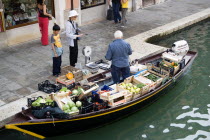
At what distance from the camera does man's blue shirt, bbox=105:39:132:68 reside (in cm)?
816

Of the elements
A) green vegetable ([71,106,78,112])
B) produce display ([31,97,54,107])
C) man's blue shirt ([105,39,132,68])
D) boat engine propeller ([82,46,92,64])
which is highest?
man's blue shirt ([105,39,132,68])

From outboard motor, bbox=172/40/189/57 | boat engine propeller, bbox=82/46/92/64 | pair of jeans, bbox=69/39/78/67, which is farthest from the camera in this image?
outboard motor, bbox=172/40/189/57

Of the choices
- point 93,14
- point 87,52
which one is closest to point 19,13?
point 87,52

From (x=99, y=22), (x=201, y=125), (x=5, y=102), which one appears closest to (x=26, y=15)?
(x=99, y=22)

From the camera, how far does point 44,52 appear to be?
1120 cm

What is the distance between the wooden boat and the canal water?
23 centimetres

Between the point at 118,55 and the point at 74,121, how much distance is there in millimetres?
2044

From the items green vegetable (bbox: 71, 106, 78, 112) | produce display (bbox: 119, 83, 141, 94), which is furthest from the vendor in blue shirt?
green vegetable (bbox: 71, 106, 78, 112)

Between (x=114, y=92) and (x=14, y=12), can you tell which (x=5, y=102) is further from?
(x=14, y=12)

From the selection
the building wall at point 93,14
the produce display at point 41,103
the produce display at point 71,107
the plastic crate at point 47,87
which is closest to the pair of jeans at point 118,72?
the plastic crate at point 47,87

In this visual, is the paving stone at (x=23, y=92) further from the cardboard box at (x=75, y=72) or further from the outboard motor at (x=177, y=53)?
the outboard motor at (x=177, y=53)

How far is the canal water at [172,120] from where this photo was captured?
25.3 ft

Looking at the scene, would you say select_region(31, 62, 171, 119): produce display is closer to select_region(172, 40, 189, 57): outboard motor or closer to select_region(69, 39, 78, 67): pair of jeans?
select_region(69, 39, 78, 67): pair of jeans

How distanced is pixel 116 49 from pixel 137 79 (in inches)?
40.2
